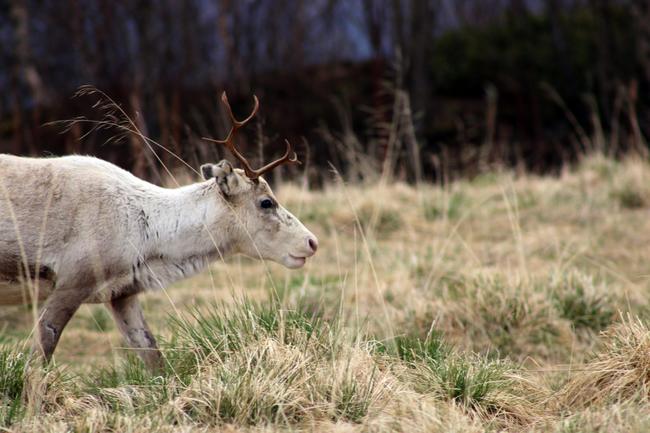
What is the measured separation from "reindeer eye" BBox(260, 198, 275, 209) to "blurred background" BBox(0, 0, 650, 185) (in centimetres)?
694

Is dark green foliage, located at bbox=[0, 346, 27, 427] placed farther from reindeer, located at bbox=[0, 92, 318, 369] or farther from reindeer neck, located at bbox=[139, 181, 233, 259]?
reindeer neck, located at bbox=[139, 181, 233, 259]

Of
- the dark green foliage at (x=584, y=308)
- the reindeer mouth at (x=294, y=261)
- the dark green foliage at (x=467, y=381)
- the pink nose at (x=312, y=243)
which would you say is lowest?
the dark green foliage at (x=584, y=308)

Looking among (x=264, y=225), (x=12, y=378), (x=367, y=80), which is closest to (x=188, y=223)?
(x=264, y=225)

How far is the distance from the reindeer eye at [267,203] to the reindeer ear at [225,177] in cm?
18

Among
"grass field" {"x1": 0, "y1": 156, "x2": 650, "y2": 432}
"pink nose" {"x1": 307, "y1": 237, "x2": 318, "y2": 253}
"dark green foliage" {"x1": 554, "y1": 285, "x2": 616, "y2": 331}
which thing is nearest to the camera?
"grass field" {"x1": 0, "y1": 156, "x2": 650, "y2": 432}

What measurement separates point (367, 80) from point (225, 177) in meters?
15.3

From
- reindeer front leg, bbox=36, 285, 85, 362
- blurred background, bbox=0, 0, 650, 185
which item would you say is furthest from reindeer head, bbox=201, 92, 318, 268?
blurred background, bbox=0, 0, 650, 185

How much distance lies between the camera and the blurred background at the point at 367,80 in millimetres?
15117

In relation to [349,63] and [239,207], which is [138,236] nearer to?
[239,207]

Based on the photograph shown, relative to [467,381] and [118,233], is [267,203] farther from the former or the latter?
[467,381]

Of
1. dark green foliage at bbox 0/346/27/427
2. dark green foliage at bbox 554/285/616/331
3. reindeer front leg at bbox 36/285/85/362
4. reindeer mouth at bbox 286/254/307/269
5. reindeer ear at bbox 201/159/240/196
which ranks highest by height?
reindeer ear at bbox 201/159/240/196

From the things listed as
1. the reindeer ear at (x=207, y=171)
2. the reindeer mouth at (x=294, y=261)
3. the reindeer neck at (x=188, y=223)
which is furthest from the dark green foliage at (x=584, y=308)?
the reindeer ear at (x=207, y=171)

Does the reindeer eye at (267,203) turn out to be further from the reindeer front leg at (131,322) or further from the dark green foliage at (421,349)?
the dark green foliage at (421,349)

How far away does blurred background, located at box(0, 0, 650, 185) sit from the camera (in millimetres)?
15117
